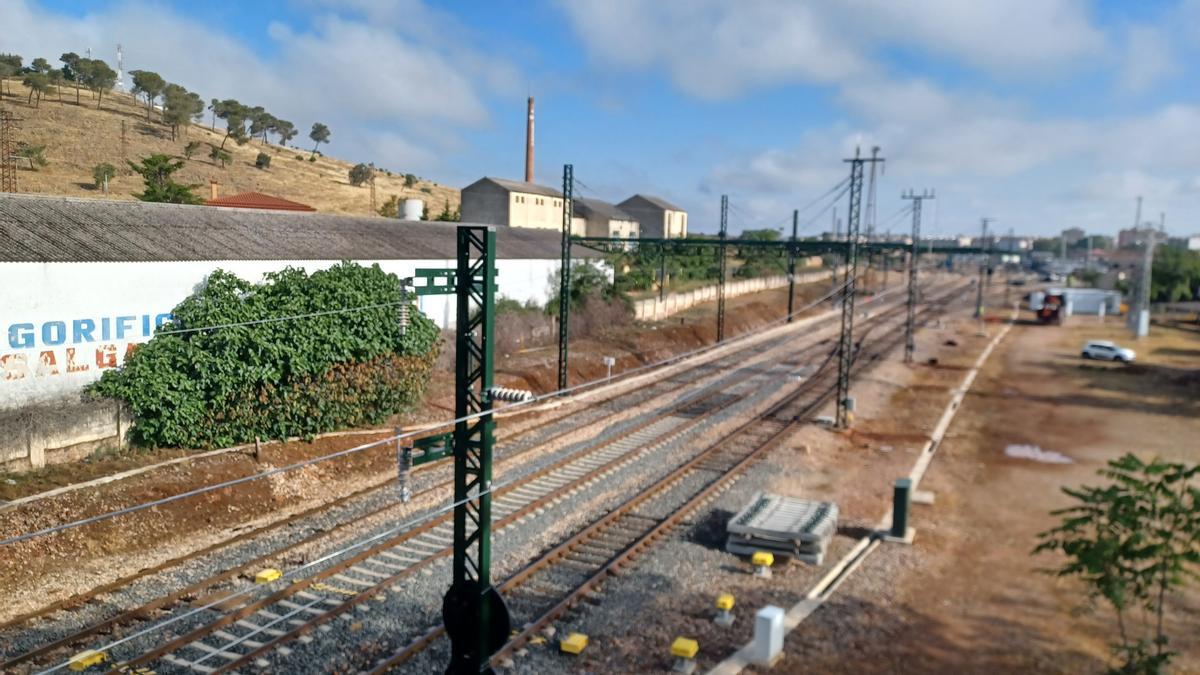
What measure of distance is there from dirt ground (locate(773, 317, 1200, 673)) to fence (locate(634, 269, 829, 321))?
59.1ft

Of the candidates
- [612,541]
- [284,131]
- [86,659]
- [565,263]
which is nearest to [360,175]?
[284,131]

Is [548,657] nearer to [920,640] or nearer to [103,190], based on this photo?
[920,640]

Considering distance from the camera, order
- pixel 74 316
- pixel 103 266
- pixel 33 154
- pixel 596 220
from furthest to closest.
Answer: pixel 596 220
pixel 33 154
pixel 103 266
pixel 74 316

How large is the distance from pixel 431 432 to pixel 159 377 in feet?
23.4

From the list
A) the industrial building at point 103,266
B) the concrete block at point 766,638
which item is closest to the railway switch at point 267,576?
the concrete block at point 766,638

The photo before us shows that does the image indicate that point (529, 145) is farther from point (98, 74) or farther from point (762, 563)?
point (762, 563)

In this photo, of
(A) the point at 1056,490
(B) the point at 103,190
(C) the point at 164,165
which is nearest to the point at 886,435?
(A) the point at 1056,490

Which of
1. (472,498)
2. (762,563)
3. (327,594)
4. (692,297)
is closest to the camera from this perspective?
(472,498)

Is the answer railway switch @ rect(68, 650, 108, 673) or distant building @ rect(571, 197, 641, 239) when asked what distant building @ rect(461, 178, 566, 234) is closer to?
distant building @ rect(571, 197, 641, 239)

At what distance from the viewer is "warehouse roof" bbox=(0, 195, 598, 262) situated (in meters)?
19.7

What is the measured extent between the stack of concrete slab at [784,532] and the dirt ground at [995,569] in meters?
1.01

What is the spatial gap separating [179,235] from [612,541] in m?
15.6

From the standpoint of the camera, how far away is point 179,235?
23688mm

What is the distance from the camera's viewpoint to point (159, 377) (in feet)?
64.0
